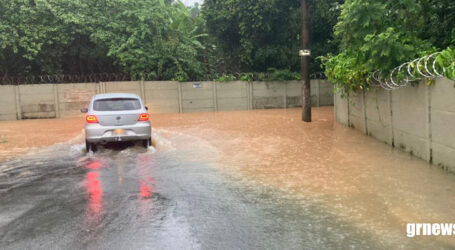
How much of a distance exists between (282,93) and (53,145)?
1503cm

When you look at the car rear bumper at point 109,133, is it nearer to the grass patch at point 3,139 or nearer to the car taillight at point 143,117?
the car taillight at point 143,117

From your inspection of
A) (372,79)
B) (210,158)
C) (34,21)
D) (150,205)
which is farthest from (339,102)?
(34,21)

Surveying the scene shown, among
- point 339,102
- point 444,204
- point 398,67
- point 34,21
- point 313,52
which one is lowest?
point 444,204

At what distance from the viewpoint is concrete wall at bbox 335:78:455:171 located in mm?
7504

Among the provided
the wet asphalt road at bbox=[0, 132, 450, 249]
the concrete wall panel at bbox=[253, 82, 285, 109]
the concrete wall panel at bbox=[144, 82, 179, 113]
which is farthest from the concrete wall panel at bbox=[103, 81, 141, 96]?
the wet asphalt road at bbox=[0, 132, 450, 249]

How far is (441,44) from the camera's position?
10.3 meters

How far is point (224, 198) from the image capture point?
20.6 feet

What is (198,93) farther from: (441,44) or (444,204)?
(444,204)

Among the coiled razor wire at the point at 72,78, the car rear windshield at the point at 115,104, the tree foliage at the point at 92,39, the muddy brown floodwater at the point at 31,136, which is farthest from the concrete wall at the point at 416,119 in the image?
the coiled razor wire at the point at 72,78

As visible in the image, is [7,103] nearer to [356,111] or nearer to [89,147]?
[89,147]

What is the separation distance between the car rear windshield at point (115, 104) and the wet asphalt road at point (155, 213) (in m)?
2.12

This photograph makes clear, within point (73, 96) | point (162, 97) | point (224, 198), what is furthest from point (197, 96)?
point (224, 198)

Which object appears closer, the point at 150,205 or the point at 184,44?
the point at 150,205

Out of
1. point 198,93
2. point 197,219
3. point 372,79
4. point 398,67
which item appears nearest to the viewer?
point 197,219
